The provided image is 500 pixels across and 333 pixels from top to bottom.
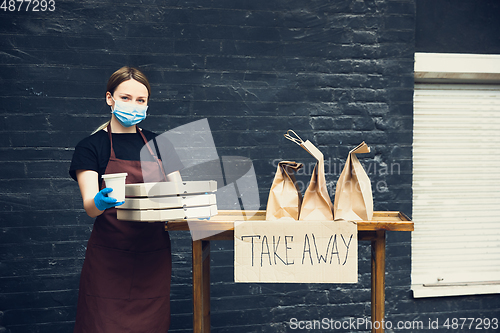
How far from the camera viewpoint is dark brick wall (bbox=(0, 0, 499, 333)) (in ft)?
8.82

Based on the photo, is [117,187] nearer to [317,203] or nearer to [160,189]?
[160,189]

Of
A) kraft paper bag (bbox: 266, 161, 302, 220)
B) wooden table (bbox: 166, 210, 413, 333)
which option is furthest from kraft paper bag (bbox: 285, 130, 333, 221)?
wooden table (bbox: 166, 210, 413, 333)

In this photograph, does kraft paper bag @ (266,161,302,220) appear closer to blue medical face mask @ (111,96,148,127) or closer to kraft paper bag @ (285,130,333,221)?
kraft paper bag @ (285,130,333,221)

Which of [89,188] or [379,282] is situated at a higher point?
[89,188]

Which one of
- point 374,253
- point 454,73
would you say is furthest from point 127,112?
point 454,73

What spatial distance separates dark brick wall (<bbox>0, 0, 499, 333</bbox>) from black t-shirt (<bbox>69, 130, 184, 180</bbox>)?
2.96 ft

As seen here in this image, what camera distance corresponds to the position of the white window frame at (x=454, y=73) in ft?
9.95

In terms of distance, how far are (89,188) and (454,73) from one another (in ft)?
9.69

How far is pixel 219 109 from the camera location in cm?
286

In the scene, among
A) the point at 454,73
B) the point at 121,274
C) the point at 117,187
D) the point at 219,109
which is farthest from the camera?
the point at 454,73

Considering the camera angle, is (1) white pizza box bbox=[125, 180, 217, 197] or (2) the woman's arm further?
(2) the woman's arm

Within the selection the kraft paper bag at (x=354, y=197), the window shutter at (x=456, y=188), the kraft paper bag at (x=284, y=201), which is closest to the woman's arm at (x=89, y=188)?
the kraft paper bag at (x=284, y=201)

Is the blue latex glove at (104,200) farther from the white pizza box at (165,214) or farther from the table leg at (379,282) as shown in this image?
the table leg at (379,282)

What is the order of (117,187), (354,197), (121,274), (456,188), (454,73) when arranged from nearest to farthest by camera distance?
(117,187) < (354,197) < (121,274) < (454,73) < (456,188)
